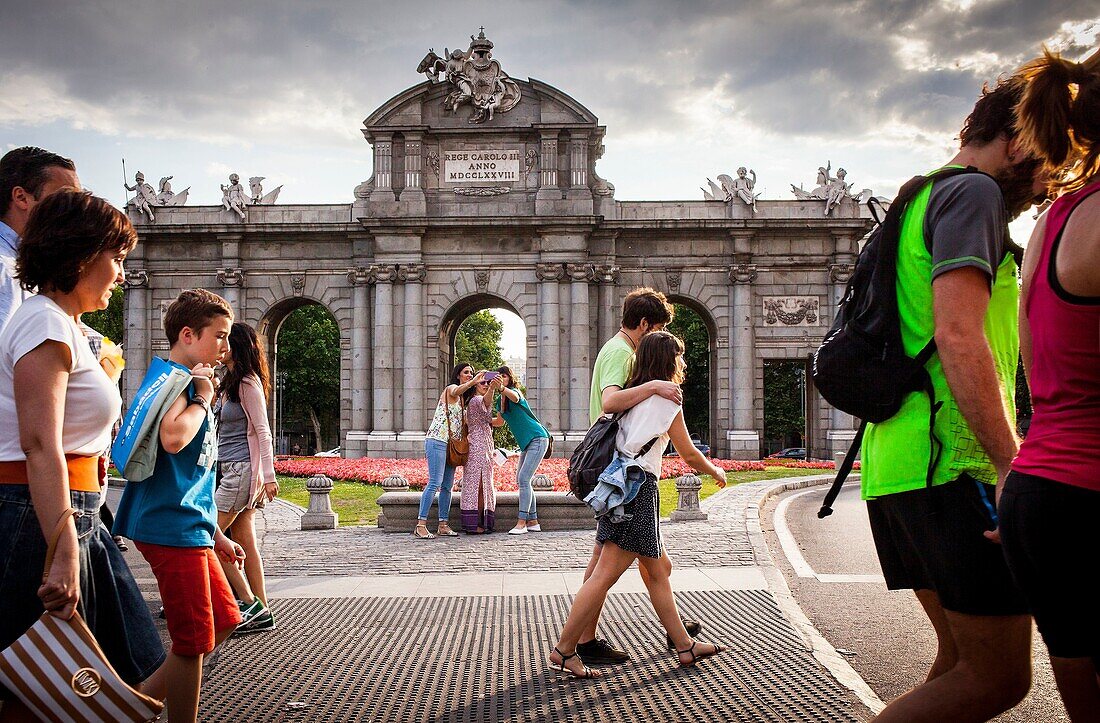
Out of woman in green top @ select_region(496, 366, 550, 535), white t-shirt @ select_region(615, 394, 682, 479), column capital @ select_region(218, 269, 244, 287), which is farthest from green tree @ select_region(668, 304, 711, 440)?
white t-shirt @ select_region(615, 394, 682, 479)

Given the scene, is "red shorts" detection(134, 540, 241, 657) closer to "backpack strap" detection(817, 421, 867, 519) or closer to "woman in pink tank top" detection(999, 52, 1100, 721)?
"backpack strap" detection(817, 421, 867, 519)

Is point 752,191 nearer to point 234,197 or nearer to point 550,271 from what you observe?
point 550,271

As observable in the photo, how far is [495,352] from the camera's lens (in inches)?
3118

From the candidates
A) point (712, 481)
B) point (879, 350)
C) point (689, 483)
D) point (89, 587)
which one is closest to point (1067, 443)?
point (879, 350)

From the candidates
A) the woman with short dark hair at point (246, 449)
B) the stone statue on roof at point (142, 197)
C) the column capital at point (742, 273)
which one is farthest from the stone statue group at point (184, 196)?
the woman with short dark hair at point (246, 449)

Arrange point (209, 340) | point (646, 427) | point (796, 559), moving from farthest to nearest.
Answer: point (796, 559), point (646, 427), point (209, 340)

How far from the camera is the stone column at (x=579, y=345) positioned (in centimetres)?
2979

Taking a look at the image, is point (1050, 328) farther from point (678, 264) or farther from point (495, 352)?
point (495, 352)

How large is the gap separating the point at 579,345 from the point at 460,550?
64.0ft

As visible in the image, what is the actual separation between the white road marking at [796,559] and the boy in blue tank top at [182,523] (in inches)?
253

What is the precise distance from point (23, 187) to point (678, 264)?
28.1 metres

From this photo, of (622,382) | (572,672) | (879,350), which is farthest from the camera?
(622,382)

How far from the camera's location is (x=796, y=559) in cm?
1056

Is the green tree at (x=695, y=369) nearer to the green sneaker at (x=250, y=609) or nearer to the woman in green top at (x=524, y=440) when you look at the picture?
the woman in green top at (x=524, y=440)
